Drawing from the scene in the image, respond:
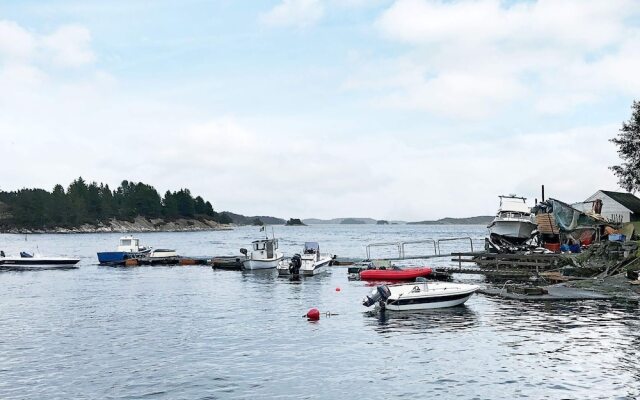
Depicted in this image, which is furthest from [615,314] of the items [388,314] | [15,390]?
[15,390]

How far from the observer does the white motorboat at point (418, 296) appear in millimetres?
38031

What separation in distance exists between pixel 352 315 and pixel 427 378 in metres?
14.8

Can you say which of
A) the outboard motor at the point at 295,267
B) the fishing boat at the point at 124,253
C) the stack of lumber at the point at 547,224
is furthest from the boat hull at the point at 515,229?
the fishing boat at the point at 124,253

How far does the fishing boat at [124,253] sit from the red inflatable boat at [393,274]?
142 ft

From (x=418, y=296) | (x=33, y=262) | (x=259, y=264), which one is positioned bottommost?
(x=418, y=296)

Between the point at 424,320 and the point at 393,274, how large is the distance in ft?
64.2

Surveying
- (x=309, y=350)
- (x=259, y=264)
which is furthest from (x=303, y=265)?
(x=309, y=350)

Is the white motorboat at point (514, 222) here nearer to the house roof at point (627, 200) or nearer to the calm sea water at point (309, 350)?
the house roof at point (627, 200)

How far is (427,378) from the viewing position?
23.6m

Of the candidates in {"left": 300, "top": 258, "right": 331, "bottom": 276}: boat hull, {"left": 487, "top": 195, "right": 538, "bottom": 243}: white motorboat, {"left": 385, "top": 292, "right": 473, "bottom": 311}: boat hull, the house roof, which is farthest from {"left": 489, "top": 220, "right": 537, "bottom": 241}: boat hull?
{"left": 385, "top": 292, "right": 473, "bottom": 311}: boat hull

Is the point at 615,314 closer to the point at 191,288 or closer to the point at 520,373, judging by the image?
the point at 520,373

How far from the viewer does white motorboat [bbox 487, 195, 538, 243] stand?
68.2 m

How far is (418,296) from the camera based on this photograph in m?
38.5

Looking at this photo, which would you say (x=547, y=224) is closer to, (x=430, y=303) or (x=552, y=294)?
(x=552, y=294)
